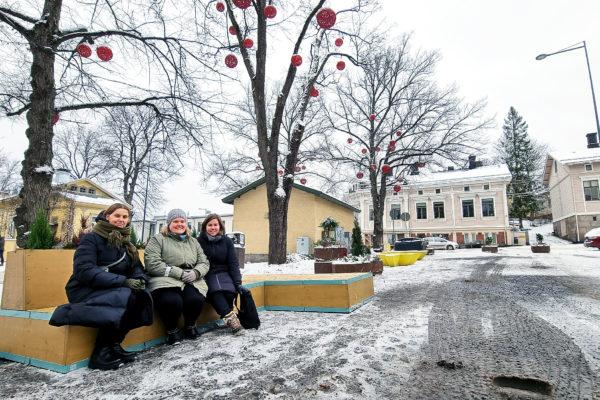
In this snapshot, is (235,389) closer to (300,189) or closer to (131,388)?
(131,388)

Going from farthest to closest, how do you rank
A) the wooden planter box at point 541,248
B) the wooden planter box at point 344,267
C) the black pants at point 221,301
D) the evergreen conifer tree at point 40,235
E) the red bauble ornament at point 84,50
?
the wooden planter box at point 541,248, the wooden planter box at point 344,267, the red bauble ornament at point 84,50, the black pants at point 221,301, the evergreen conifer tree at point 40,235

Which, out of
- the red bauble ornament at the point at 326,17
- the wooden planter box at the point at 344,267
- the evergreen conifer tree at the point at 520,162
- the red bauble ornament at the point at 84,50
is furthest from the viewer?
the evergreen conifer tree at the point at 520,162

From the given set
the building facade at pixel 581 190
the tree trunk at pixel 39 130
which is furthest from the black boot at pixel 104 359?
the building facade at pixel 581 190

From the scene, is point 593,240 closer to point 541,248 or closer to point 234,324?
point 541,248

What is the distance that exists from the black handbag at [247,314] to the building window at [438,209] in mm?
36088

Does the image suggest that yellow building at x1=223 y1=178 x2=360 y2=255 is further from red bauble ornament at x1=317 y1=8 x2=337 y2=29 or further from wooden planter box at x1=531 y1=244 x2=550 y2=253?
red bauble ornament at x1=317 y1=8 x2=337 y2=29

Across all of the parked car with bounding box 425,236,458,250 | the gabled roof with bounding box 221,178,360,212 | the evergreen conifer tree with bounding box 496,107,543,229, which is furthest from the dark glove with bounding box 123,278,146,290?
the evergreen conifer tree with bounding box 496,107,543,229

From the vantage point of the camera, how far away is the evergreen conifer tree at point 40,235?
332 cm

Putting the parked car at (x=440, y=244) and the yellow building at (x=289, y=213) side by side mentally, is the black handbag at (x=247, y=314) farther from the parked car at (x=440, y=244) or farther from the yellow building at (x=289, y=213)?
the parked car at (x=440, y=244)

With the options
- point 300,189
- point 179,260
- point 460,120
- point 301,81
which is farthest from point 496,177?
point 179,260

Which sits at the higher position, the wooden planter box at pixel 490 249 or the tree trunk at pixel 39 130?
the tree trunk at pixel 39 130

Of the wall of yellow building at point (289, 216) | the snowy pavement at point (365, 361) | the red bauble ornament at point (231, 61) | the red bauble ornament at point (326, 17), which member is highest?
the red bauble ornament at point (326, 17)

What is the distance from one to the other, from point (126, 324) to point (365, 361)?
2.11 metres

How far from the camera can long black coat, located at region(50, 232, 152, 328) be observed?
9.02ft
